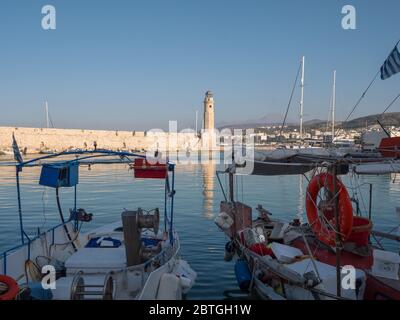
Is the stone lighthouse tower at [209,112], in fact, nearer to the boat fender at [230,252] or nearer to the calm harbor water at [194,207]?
the calm harbor water at [194,207]

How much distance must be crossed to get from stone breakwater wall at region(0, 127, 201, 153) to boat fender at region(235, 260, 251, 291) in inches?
2576

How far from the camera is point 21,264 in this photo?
9.71 metres

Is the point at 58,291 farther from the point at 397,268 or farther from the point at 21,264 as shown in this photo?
the point at 397,268

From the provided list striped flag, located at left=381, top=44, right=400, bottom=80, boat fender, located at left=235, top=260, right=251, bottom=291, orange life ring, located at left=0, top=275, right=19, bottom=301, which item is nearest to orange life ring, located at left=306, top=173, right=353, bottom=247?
boat fender, located at left=235, top=260, right=251, bottom=291

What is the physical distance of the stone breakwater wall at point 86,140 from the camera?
8950 centimetres

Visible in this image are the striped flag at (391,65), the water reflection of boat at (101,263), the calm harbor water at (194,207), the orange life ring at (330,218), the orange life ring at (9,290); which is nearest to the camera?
the orange life ring at (9,290)

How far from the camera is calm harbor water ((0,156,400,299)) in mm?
13773

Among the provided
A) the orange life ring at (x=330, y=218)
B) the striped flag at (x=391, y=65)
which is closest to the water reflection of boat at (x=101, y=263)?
the orange life ring at (x=330, y=218)

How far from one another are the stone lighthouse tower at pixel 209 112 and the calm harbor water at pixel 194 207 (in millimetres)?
76302

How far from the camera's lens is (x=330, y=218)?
413 inches

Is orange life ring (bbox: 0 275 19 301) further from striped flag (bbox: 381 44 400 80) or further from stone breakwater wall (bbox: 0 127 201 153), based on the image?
stone breakwater wall (bbox: 0 127 201 153)

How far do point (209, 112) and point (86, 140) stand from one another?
38242 mm
